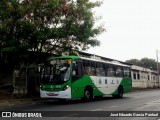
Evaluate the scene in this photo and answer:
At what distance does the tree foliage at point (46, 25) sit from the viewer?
20.2 meters

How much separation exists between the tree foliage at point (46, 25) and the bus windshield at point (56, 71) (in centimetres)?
191

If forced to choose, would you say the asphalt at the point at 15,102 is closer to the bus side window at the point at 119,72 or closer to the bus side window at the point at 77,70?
the bus side window at the point at 77,70

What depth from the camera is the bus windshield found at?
19.4 metres

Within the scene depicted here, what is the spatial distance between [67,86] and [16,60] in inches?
250

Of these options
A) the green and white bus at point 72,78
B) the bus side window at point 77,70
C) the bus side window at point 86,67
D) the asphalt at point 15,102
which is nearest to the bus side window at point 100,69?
the green and white bus at point 72,78

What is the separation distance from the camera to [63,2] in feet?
70.5

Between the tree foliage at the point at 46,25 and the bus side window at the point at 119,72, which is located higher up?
the tree foliage at the point at 46,25

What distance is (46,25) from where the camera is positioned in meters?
21.5

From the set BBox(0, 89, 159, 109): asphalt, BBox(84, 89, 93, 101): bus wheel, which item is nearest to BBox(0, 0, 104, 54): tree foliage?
BBox(0, 89, 159, 109): asphalt

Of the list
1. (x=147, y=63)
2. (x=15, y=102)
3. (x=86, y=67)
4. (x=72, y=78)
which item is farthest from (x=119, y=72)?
(x=147, y=63)

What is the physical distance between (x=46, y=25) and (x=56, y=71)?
3661mm

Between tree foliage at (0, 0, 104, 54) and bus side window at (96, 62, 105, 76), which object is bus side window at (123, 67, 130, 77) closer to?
bus side window at (96, 62, 105, 76)

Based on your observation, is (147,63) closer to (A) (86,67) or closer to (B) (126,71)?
(B) (126,71)

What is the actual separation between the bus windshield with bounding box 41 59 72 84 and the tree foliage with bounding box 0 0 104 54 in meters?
1.91
